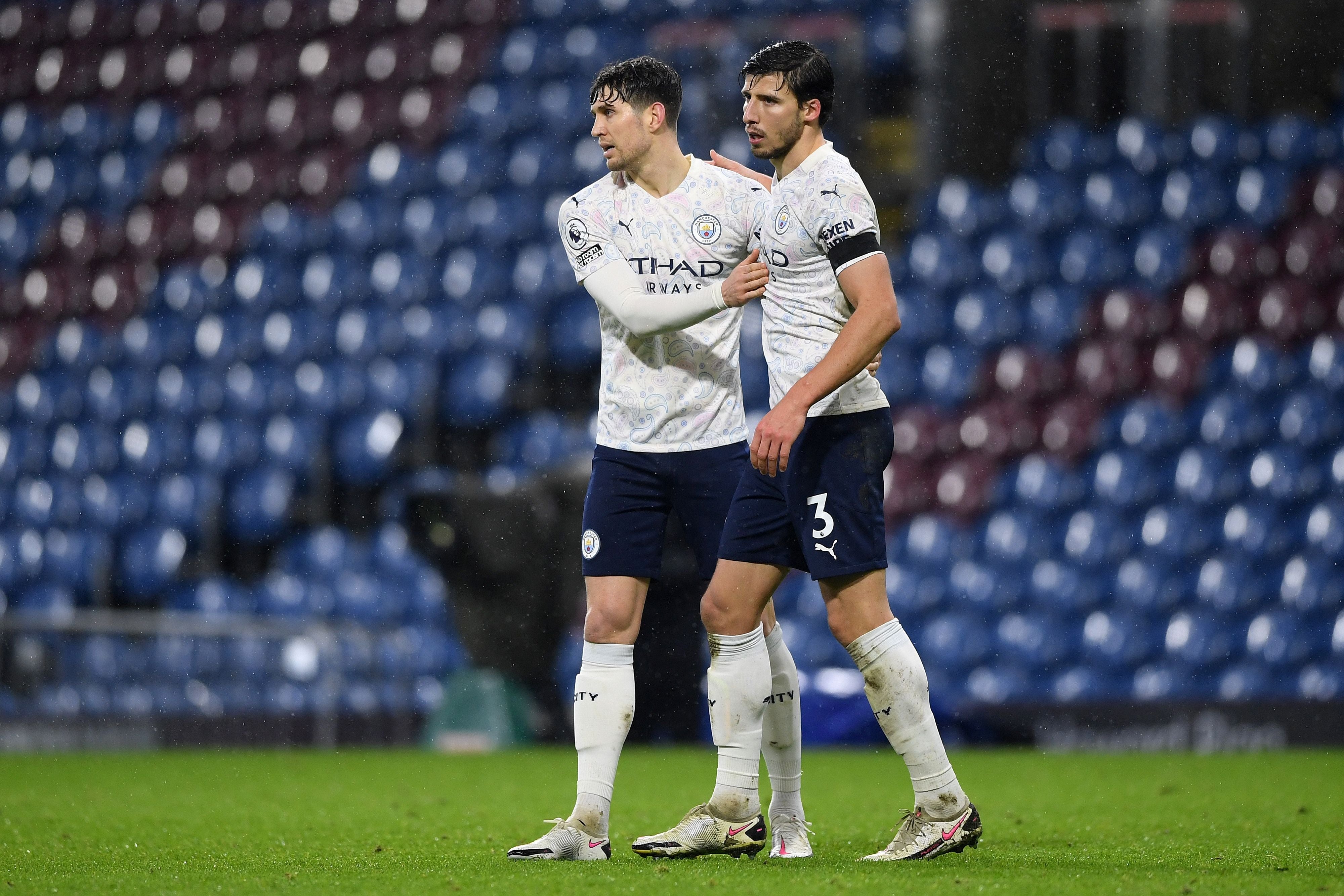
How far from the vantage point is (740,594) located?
340cm

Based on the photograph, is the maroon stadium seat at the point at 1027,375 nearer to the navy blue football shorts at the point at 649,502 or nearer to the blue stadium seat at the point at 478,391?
the blue stadium seat at the point at 478,391

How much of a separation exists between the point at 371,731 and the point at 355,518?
1.80 metres

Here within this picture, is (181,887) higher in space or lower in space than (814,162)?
lower

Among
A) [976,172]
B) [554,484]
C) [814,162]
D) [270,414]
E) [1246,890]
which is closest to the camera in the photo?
[1246,890]

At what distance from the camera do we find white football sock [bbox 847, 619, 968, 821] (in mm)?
3299

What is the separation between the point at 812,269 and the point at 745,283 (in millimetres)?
213

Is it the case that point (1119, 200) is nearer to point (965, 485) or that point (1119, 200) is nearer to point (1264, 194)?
point (1264, 194)

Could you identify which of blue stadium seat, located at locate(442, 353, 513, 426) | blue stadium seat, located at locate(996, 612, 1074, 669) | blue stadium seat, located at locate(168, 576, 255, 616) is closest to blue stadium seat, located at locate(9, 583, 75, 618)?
blue stadium seat, located at locate(168, 576, 255, 616)

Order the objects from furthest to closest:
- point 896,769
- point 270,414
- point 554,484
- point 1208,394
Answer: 1. point 270,414
2. point 1208,394
3. point 554,484
4. point 896,769

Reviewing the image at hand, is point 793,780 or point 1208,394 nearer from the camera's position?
point 793,780

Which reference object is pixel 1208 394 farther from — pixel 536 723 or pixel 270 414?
pixel 270 414

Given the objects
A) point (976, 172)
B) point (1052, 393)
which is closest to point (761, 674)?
point (1052, 393)

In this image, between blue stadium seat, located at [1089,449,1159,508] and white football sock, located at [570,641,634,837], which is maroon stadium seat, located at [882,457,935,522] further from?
white football sock, located at [570,641,634,837]

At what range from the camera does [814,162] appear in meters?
3.37
